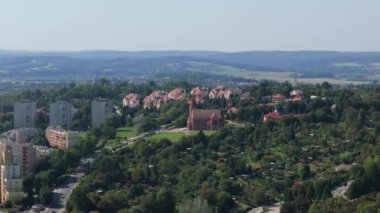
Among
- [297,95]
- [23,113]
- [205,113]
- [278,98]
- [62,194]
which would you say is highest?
[297,95]

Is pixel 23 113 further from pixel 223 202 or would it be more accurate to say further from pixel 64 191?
pixel 223 202

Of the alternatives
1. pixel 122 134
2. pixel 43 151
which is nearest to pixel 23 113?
pixel 122 134

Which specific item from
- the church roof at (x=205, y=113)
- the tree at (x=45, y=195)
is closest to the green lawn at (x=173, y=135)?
the church roof at (x=205, y=113)

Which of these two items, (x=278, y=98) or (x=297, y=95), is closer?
(x=278, y=98)

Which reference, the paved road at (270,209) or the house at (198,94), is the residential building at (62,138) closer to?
the house at (198,94)

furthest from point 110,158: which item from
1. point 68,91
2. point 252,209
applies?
point 68,91

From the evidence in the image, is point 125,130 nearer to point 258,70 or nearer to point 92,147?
point 92,147

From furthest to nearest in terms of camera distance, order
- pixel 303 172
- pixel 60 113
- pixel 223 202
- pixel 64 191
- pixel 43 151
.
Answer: pixel 60 113
pixel 43 151
pixel 64 191
pixel 303 172
pixel 223 202
